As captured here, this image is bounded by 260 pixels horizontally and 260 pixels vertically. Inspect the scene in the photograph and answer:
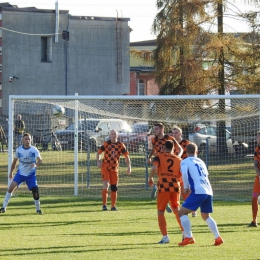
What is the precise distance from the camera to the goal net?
70.7ft

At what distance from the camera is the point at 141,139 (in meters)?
24.2

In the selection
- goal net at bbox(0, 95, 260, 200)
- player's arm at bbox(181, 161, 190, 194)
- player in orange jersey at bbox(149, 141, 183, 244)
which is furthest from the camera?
goal net at bbox(0, 95, 260, 200)

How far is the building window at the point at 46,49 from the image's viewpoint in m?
49.3

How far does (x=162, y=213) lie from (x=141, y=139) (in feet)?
41.9

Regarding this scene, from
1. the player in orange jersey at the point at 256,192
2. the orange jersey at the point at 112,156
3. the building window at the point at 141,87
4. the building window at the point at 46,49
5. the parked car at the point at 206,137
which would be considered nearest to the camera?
the player in orange jersey at the point at 256,192

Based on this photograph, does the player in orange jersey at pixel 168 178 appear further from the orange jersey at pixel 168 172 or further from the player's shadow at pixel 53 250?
the player's shadow at pixel 53 250

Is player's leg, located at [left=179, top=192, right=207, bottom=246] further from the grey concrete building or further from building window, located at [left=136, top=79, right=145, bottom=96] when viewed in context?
building window, located at [left=136, top=79, right=145, bottom=96]

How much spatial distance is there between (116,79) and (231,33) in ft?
74.8

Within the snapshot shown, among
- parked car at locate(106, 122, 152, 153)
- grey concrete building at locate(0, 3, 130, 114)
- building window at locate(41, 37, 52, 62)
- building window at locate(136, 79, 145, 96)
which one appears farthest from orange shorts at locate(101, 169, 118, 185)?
building window at locate(136, 79, 145, 96)

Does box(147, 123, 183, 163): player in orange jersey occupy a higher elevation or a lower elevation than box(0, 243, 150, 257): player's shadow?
higher

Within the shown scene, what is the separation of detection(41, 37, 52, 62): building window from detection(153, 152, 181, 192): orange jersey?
38537mm

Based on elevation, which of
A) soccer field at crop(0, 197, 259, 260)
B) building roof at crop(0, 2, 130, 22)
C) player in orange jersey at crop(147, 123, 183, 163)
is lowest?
soccer field at crop(0, 197, 259, 260)

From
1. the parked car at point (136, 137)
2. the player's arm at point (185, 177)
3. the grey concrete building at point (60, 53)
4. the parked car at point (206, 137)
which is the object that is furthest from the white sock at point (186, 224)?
the grey concrete building at point (60, 53)

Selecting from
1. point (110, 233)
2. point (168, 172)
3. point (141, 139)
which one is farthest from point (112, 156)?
point (141, 139)
